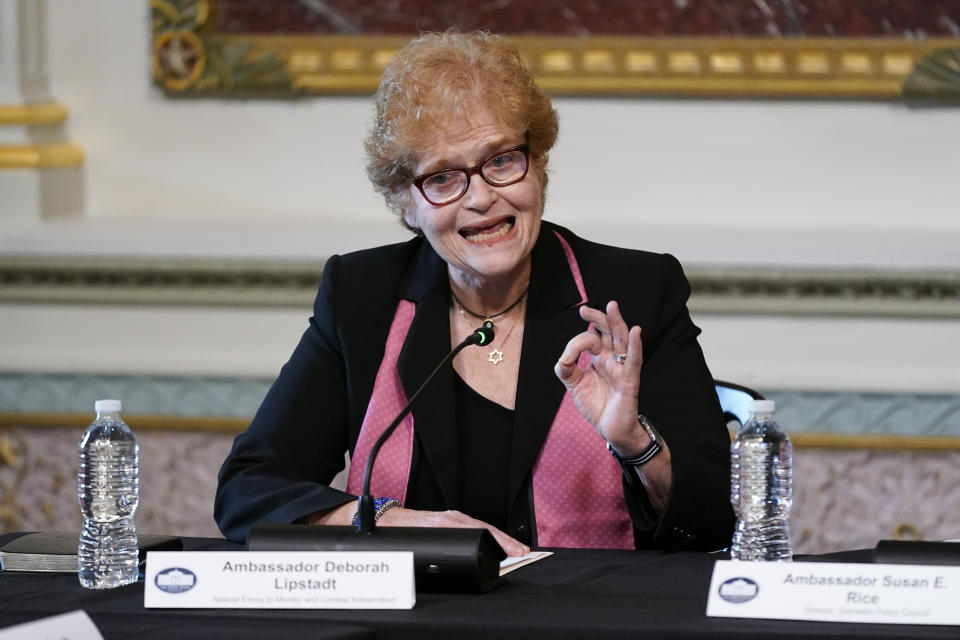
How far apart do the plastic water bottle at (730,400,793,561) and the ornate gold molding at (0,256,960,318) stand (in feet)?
4.86

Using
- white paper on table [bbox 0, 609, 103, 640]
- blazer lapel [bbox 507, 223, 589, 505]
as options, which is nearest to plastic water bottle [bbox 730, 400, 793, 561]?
blazer lapel [bbox 507, 223, 589, 505]

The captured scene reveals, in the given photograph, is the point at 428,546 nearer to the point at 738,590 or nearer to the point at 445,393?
the point at 738,590

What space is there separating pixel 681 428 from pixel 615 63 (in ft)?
5.80

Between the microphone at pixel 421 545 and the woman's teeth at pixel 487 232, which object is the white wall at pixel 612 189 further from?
the microphone at pixel 421 545

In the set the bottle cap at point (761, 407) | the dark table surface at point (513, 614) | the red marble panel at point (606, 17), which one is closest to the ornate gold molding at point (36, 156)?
the red marble panel at point (606, 17)

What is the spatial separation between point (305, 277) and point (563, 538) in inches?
61.2

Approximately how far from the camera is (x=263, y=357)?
3.79 meters

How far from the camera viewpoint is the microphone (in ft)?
5.77

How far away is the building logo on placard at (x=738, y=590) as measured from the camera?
162 cm

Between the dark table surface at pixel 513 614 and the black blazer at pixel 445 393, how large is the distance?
353 millimetres

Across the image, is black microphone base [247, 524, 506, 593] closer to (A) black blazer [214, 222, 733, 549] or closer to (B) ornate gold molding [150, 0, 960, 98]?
(A) black blazer [214, 222, 733, 549]

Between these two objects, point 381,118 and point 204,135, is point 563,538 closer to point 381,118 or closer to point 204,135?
point 381,118

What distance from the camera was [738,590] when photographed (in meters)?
1.62

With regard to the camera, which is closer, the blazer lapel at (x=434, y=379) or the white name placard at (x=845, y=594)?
the white name placard at (x=845, y=594)
